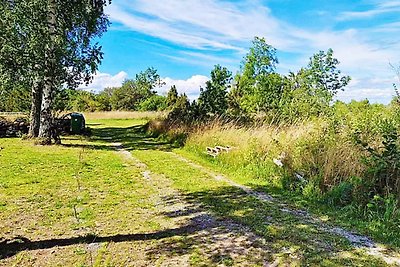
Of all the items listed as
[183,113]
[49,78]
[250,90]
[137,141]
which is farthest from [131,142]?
[250,90]

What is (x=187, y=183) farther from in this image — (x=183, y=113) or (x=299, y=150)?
(x=183, y=113)

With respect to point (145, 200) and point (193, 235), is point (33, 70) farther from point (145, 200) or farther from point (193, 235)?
point (193, 235)

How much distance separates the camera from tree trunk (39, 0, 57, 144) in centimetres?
1366

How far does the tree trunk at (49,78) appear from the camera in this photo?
44.8ft

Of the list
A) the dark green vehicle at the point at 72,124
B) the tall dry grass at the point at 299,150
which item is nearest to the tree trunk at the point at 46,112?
the tall dry grass at the point at 299,150

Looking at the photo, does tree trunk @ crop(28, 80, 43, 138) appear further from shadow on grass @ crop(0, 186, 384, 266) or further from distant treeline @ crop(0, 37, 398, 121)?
shadow on grass @ crop(0, 186, 384, 266)

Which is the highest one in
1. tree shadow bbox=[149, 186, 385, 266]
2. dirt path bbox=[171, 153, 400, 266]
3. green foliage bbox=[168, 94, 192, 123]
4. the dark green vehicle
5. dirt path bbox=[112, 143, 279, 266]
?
green foliage bbox=[168, 94, 192, 123]

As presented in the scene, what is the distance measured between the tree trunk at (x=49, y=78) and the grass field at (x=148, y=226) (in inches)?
224

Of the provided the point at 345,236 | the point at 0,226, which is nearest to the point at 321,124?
the point at 345,236

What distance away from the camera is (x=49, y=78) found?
13.9 m

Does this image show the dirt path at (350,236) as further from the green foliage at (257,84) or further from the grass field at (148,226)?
the green foliage at (257,84)

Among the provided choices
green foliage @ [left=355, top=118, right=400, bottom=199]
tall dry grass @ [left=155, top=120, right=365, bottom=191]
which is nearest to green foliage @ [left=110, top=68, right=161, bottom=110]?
tall dry grass @ [left=155, top=120, right=365, bottom=191]

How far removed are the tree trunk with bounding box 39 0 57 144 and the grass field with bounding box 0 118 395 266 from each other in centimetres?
568

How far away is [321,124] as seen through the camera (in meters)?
8.48
